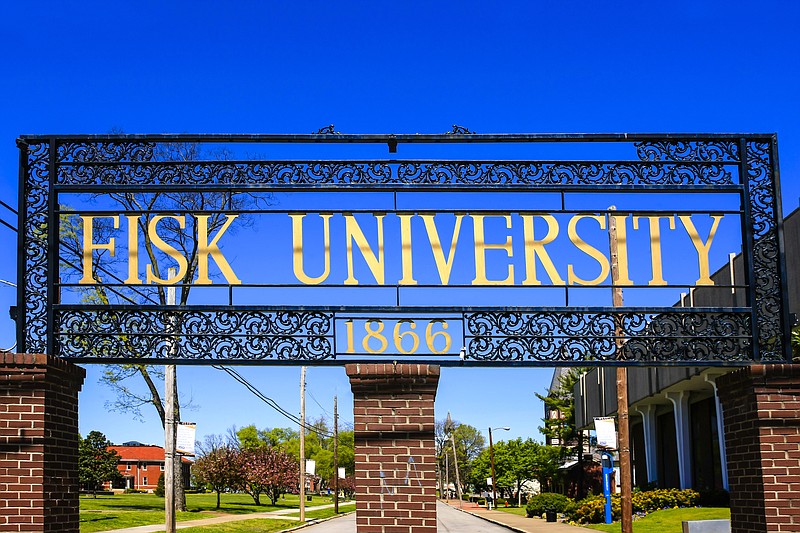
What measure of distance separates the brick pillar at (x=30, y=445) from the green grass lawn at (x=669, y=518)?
18.4 metres

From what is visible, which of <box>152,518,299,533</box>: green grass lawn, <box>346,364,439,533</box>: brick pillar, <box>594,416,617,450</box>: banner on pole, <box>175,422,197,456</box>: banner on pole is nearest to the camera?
<box>346,364,439,533</box>: brick pillar

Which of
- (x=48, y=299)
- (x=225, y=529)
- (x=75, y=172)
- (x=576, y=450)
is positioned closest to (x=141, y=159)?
(x=75, y=172)

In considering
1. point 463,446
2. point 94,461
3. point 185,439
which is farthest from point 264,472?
point 463,446

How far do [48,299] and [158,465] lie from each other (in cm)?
10474

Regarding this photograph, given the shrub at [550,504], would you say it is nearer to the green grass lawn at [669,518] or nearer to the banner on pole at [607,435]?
the green grass lawn at [669,518]

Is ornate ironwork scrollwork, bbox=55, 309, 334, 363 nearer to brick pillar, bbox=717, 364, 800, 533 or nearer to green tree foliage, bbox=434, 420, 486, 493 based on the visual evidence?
brick pillar, bbox=717, 364, 800, 533

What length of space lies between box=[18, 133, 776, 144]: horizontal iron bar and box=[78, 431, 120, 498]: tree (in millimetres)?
65732

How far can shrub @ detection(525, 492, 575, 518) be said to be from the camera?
38.5 m

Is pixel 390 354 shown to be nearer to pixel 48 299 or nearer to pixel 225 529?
pixel 48 299

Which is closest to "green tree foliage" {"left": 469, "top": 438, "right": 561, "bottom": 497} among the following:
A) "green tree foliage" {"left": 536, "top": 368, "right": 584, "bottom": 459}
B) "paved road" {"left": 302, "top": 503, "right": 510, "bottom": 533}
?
"green tree foliage" {"left": 536, "top": 368, "right": 584, "bottom": 459}

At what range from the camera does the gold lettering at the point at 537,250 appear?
9883mm

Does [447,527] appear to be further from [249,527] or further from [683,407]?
[683,407]

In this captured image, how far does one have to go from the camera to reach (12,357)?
9.36 meters

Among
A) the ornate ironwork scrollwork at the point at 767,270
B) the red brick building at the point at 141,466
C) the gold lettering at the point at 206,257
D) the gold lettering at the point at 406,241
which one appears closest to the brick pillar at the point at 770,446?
the ornate ironwork scrollwork at the point at 767,270
